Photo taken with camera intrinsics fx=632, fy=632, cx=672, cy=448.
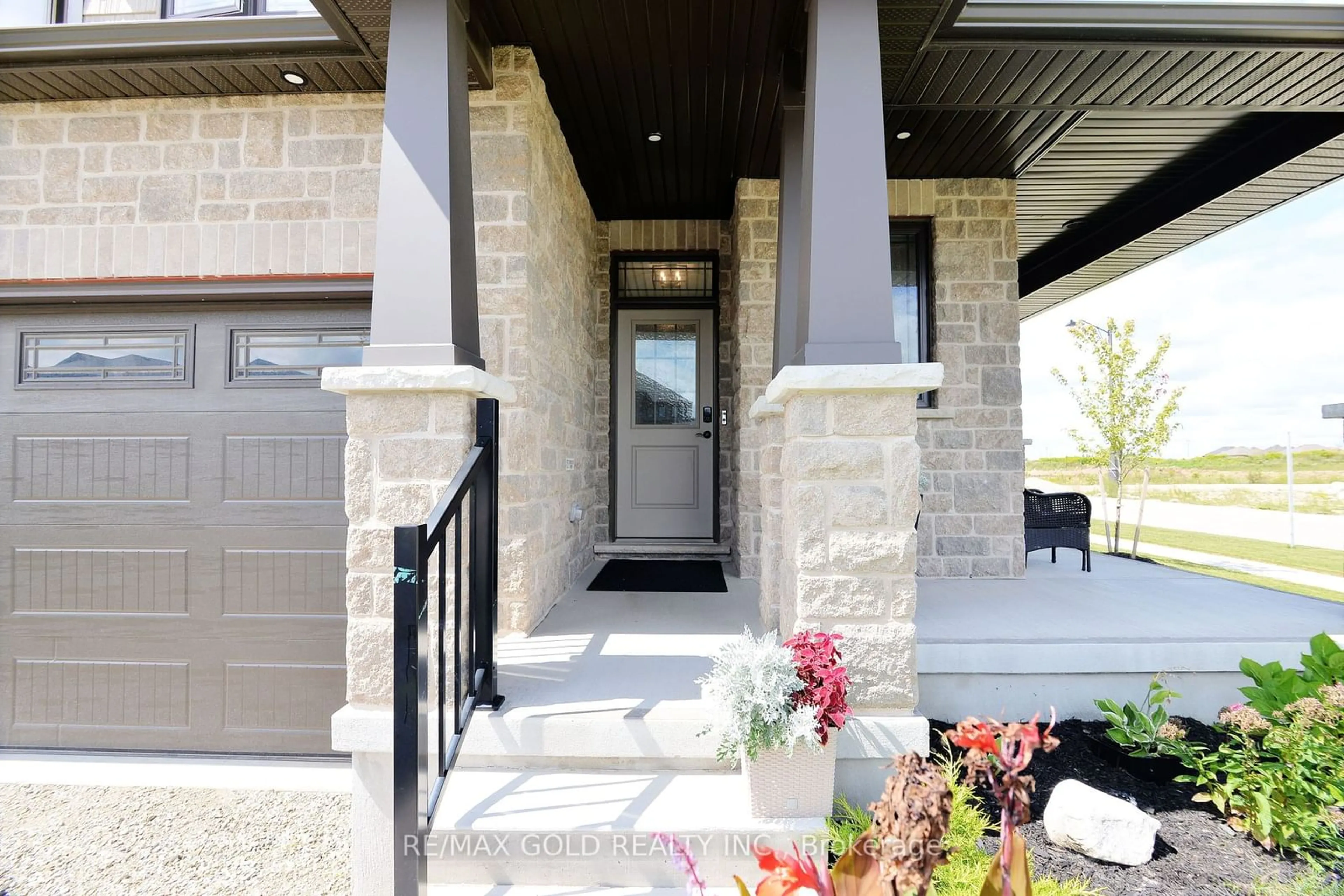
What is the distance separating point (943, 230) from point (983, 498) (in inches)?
72.4

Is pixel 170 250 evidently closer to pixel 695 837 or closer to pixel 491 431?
pixel 491 431

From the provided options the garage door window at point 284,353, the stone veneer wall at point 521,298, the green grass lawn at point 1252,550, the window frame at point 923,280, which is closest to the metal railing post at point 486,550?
the stone veneer wall at point 521,298

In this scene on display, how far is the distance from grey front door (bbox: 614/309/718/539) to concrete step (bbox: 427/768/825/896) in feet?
11.0

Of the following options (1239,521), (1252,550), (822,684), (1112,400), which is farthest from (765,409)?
(1239,521)

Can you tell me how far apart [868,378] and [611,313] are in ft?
11.5

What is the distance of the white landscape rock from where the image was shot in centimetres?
194

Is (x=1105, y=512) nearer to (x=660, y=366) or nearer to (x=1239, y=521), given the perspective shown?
(x=660, y=366)

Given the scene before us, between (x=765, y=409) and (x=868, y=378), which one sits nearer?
(x=868, y=378)

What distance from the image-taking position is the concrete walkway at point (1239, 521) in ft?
34.3

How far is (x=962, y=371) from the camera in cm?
428

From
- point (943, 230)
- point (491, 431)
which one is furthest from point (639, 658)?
point (943, 230)

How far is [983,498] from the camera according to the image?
167 inches

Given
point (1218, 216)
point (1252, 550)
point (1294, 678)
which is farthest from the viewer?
point (1252, 550)

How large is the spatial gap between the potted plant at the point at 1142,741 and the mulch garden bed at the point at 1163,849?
4 centimetres
